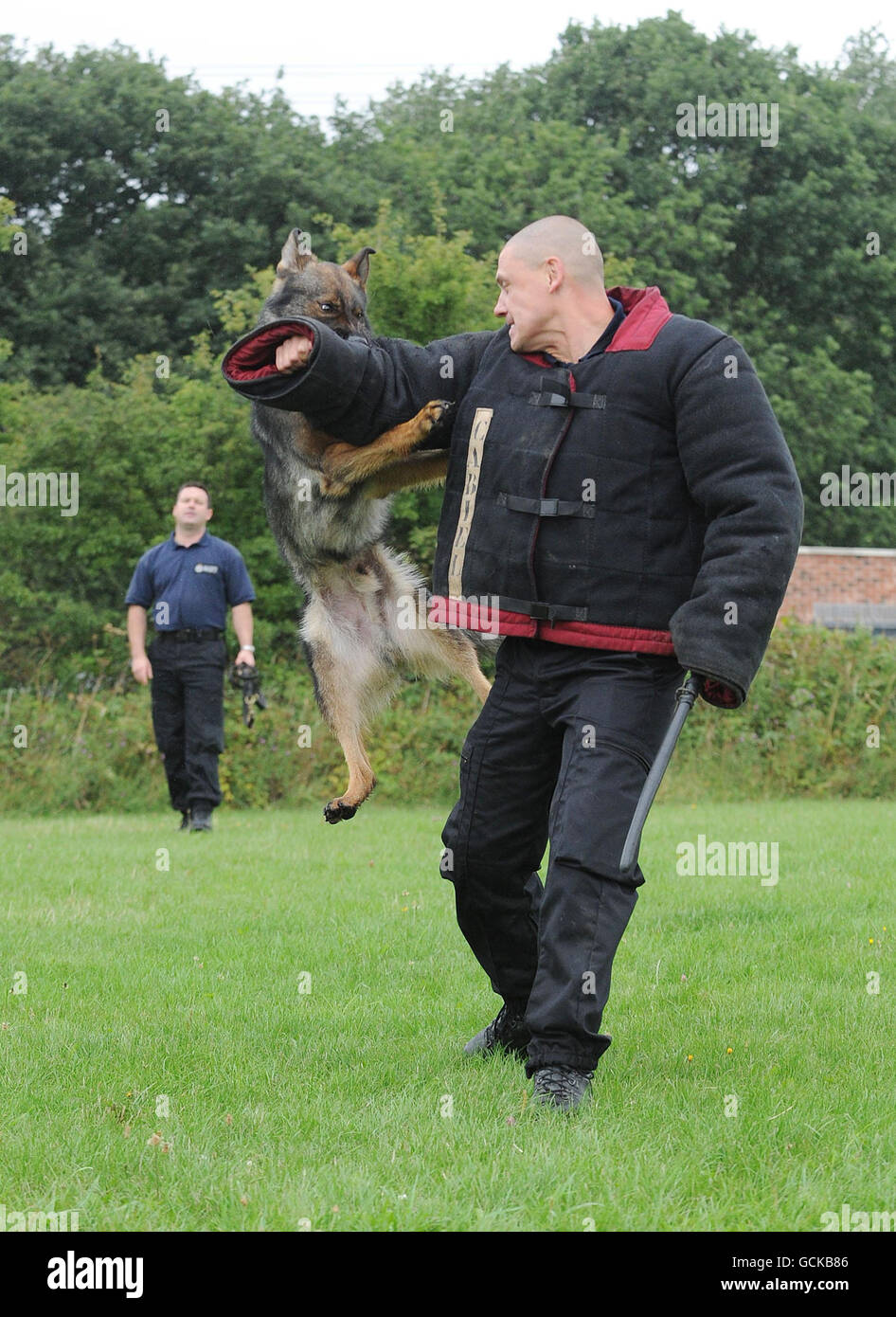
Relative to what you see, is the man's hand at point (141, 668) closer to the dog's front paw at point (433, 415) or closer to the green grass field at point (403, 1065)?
the green grass field at point (403, 1065)

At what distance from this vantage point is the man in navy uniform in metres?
10.7

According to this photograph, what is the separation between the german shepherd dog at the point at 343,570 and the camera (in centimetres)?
481

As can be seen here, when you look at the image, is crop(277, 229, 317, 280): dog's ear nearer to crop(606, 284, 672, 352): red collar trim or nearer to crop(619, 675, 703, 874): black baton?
crop(606, 284, 672, 352): red collar trim

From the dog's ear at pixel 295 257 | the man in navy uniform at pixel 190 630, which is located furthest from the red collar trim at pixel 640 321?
the man in navy uniform at pixel 190 630

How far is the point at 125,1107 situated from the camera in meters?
4.01

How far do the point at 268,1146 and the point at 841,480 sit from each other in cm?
3372

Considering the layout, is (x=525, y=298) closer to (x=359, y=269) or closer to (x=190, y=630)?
(x=359, y=269)

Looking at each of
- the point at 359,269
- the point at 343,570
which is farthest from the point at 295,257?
the point at 343,570

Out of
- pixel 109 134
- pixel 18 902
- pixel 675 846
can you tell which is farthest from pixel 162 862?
pixel 109 134

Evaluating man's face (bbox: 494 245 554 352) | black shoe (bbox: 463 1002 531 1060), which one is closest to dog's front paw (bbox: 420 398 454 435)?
man's face (bbox: 494 245 554 352)

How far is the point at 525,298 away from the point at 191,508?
22.5 ft

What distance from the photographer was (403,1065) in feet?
14.7
